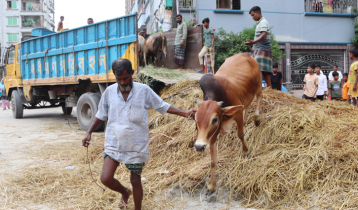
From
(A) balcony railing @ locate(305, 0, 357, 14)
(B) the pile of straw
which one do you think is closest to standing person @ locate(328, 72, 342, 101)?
(B) the pile of straw

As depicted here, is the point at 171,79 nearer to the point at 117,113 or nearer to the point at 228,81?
the point at 228,81

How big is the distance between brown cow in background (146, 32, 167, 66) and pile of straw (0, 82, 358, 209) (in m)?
3.32

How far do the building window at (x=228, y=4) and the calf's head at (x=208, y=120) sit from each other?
11859mm

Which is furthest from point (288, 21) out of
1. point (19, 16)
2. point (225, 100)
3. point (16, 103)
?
point (19, 16)

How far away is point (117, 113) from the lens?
8.66ft

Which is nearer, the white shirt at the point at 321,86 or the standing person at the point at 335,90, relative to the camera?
the white shirt at the point at 321,86

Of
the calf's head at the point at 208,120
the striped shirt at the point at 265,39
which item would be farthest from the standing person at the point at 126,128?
the striped shirt at the point at 265,39

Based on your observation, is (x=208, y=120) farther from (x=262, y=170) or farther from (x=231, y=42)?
(x=231, y=42)

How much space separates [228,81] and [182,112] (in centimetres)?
106

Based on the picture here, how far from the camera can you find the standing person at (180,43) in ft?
24.8

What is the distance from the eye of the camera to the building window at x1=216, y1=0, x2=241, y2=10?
13930mm

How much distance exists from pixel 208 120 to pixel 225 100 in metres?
0.60

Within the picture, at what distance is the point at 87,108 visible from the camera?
795 cm

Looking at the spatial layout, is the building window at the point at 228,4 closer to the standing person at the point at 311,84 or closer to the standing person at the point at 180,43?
the standing person at the point at 180,43
